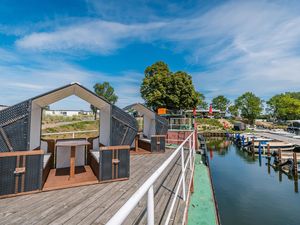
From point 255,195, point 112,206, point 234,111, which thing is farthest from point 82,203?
point 234,111

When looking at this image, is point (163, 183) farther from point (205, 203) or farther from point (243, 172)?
point (243, 172)

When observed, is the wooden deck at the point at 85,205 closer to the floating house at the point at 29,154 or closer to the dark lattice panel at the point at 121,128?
the floating house at the point at 29,154

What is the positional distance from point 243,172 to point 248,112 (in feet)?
122

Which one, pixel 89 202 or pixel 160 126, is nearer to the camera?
pixel 89 202

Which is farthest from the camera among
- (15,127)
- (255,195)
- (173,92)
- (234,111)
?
(234,111)

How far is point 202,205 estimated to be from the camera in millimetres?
3465

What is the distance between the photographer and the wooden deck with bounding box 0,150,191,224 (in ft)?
8.16

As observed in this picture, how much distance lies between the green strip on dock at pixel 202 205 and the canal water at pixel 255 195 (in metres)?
2.49

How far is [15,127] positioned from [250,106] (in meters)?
48.3

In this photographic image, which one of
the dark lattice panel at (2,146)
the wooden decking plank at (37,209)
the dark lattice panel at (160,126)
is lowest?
the wooden decking plank at (37,209)

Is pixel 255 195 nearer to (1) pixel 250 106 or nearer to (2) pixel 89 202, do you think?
(2) pixel 89 202

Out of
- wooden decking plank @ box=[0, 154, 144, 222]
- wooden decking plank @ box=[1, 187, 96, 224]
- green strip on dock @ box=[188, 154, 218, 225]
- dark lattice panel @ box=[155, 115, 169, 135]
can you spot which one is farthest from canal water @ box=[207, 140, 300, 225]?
wooden decking plank @ box=[1, 187, 96, 224]

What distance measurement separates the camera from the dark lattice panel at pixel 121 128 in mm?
4273

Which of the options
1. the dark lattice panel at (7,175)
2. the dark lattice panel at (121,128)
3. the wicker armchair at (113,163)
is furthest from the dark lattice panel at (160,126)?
the dark lattice panel at (7,175)
